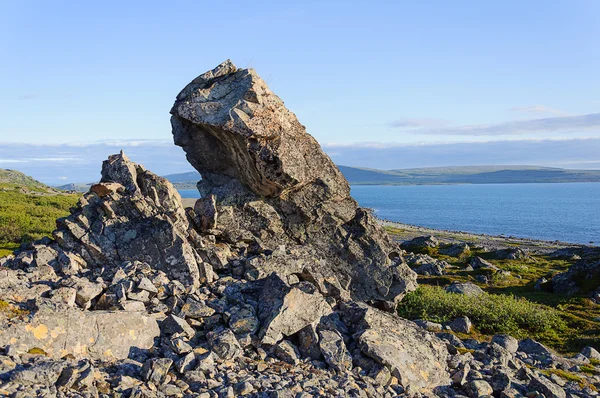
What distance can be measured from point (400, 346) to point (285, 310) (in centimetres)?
402

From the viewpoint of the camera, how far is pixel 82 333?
13.4 m

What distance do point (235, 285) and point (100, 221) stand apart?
681 cm

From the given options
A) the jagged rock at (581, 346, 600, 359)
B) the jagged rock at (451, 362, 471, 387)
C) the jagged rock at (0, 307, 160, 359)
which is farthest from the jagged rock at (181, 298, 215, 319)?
the jagged rock at (581, 346, 600, 359)

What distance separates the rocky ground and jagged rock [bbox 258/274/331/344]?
53 mm

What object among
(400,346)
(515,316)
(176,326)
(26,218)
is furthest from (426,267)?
(26,218)

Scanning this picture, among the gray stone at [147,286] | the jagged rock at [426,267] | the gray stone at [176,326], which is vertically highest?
the gray stone at [147,286]

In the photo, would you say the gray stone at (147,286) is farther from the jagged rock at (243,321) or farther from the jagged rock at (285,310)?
the jagged rock at (285,310)

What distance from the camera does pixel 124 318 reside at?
14.3 metres

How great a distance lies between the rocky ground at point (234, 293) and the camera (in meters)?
12.8

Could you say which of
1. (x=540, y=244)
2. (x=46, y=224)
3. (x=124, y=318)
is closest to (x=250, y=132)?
(x=124, y=318)

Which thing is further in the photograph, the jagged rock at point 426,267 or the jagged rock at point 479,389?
the jagged rock at point 426,267

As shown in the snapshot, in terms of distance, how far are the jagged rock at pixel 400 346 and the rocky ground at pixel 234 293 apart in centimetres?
7

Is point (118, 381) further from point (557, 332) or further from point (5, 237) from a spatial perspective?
point (5, 237)

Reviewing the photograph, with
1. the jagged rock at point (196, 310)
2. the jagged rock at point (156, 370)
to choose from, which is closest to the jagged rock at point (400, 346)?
the jagged rock at point (196, 310)
